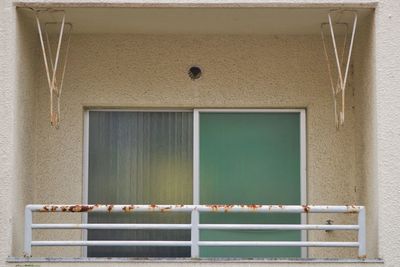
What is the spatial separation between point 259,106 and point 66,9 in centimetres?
247

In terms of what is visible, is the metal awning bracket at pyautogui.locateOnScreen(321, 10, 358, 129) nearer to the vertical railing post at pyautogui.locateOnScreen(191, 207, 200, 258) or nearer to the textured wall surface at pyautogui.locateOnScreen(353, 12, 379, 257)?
the textured wall surface at pyautogui.locateOnScreen(353, 12, 379, 257)

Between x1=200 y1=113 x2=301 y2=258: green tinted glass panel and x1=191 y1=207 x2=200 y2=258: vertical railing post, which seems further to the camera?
x1=200 y1=113 x2=301 y2=258: green tinted glass panel

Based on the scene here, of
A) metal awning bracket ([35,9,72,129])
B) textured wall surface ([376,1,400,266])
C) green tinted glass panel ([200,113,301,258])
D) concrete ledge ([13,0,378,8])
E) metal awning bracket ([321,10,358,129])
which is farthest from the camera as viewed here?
green tinted glass panel ([200,113,301,258])

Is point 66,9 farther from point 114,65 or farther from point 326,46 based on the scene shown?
point 326,46

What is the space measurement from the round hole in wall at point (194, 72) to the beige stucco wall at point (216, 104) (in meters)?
0.08

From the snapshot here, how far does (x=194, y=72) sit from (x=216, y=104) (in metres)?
0.46

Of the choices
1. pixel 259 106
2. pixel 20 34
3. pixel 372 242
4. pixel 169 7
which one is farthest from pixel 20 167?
pixel 372 242

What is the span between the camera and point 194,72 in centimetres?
927

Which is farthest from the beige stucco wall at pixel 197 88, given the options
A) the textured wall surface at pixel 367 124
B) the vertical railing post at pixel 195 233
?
the vertical railing post at pixel 195 233

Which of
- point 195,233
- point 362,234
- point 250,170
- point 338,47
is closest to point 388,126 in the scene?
point 362,234

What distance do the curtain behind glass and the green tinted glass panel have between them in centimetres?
24

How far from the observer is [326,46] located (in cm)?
927

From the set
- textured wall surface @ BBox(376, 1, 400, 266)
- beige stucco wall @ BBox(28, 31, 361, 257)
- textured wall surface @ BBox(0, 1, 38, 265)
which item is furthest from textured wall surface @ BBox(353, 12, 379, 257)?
textured wall surface @ BBox(0, 1, 38, 265)

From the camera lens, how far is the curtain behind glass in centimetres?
919
